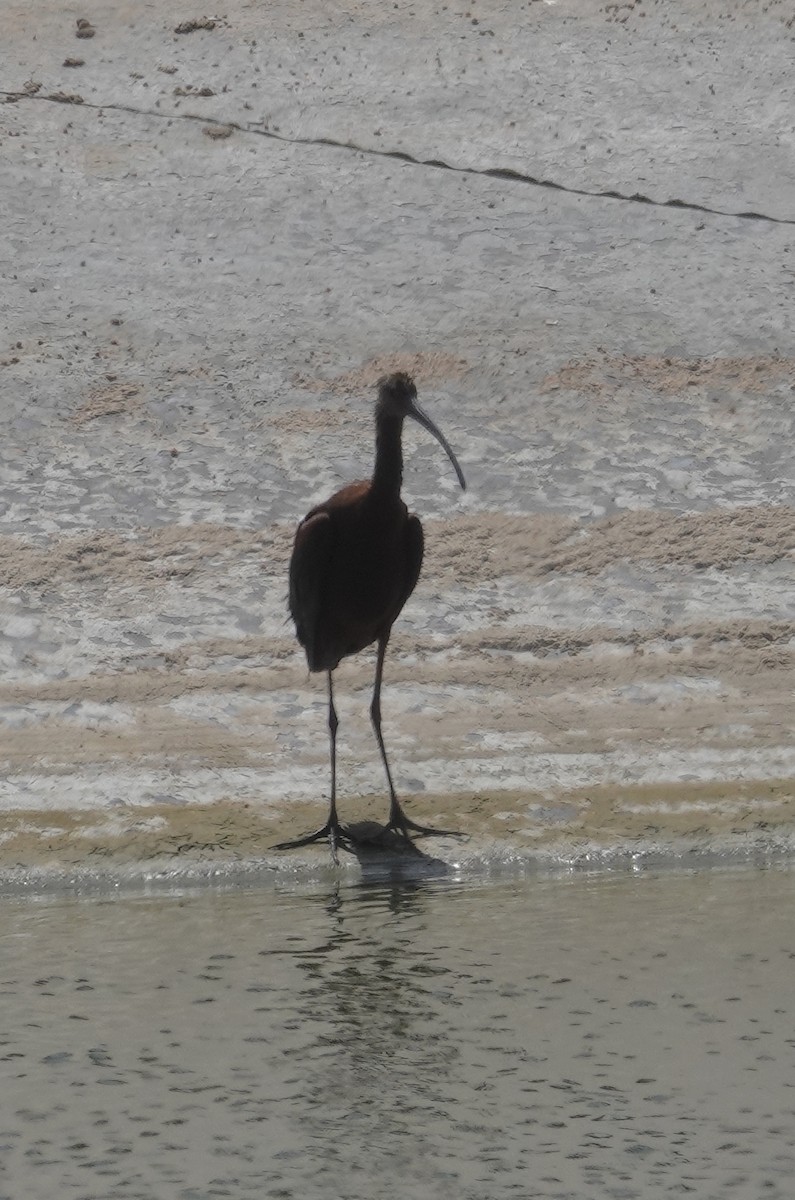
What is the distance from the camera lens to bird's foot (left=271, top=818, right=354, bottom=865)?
288 inches

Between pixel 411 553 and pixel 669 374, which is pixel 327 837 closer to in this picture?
pixel 411 553

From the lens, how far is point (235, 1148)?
4.47m

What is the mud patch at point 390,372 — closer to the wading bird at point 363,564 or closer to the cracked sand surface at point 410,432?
the cracked sand surface at point 410,432

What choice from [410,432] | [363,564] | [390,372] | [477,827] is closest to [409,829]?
[477,827]

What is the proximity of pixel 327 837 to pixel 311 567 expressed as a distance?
1.02 meters

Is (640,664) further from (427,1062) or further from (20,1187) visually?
(20,1187)

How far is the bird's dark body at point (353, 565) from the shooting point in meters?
7.55

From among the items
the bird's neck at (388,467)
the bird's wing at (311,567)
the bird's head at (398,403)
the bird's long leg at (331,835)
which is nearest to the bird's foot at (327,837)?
the bird's long leg at (331,835)

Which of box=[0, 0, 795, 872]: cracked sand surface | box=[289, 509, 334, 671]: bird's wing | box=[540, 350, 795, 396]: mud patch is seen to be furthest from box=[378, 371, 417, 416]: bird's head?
box=[540, 350, 795, 396]: mud patch

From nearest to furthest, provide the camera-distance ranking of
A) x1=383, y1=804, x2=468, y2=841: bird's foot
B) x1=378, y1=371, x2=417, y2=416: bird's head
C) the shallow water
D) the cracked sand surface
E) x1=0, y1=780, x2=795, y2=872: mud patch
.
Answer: the shallow water < x1=0, y1=780, x2=795, y2=872: mud patch < x1=383, y1=804, x2=468, y2=841: bird's foot < x1=378, y1=371, x2=417, y2=416: bird's head < the cracked sand surface

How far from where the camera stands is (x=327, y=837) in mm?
7363

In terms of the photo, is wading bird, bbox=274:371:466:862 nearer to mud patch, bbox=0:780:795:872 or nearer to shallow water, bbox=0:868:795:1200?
mud patch, bbox=0:780:795:872

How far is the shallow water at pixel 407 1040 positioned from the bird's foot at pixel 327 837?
0.88 ft

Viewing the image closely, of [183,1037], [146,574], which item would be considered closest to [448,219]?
[146,574]
